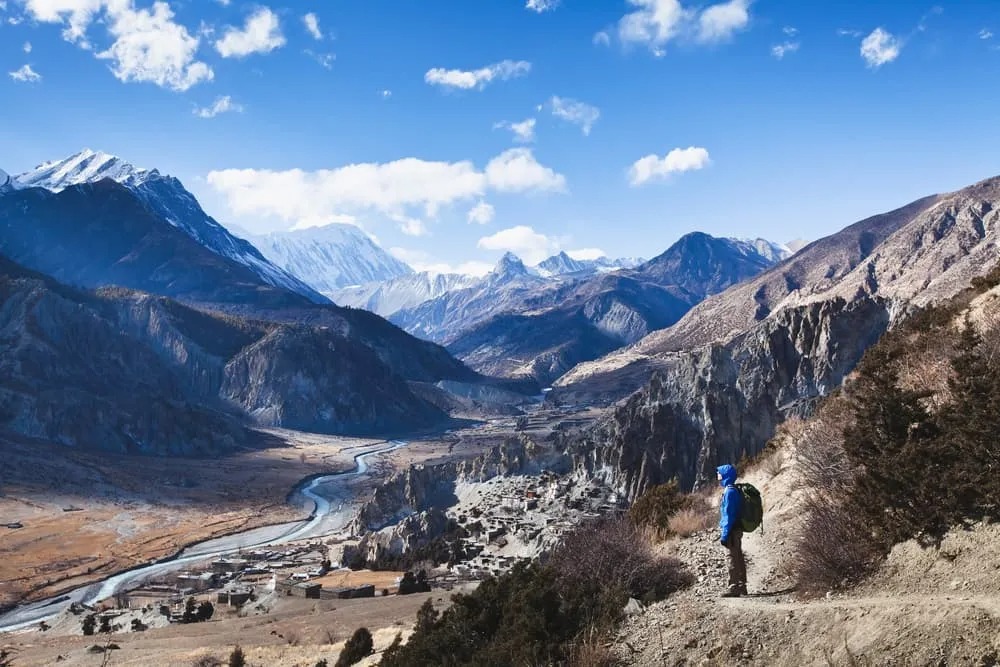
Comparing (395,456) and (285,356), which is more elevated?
(285,356)

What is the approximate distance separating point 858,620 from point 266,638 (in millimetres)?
24914

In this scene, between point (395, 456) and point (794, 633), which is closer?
point (794, 633)

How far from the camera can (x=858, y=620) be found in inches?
324

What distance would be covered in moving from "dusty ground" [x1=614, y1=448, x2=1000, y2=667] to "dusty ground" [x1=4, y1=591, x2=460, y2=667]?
42.5ft

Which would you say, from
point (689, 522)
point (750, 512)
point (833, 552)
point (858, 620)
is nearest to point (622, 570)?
point (750, 512)

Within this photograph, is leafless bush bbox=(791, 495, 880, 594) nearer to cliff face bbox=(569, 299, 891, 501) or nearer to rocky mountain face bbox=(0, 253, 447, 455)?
cliff face bbox=(569, 299, 891, 501)

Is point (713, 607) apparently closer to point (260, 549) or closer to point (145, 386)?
point (260, 549)

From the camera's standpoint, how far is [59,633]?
136ft

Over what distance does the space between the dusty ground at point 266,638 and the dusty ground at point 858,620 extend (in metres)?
13.0

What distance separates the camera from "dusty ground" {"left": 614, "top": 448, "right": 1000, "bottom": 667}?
24.3 ft

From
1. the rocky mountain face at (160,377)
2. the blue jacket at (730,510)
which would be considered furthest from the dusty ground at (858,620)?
the rocky mountain face at (160,377)

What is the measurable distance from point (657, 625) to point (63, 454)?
4616 inches

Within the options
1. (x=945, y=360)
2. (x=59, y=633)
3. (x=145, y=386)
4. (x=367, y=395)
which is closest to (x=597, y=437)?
(x=59, y=633)

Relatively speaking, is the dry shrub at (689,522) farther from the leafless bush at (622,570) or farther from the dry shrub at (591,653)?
the dry shrub at (591,653)
